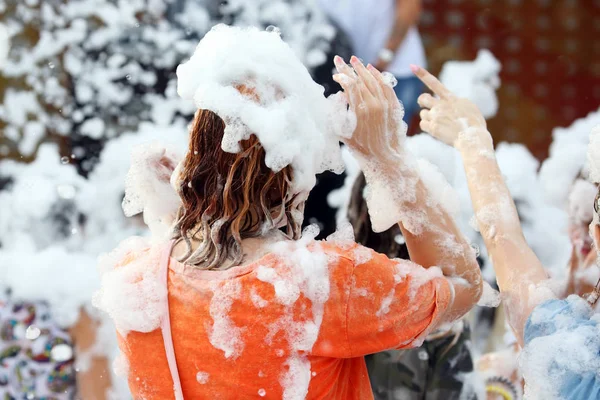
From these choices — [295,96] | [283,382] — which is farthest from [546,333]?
[295,96]

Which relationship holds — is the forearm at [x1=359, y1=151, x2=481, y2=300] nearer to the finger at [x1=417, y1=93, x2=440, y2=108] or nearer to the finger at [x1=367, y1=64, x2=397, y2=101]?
the finger at [x1=367, y1=64, x2=397, y2=101]

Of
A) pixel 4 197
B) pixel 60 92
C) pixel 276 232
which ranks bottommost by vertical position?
pixel 4 197

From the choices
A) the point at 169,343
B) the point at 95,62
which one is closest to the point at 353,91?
the point at 169,343

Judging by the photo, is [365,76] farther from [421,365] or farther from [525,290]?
[421,365]

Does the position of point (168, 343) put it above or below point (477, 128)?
below

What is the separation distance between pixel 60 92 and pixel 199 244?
6.61 feet

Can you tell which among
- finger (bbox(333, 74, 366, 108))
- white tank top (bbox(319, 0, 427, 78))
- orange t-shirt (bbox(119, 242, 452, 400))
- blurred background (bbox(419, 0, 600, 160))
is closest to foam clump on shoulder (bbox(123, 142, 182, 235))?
orange t-shirt (bbox(119, 242, 452, 400))

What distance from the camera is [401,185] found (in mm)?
1177

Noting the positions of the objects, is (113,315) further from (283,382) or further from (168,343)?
(283,382)

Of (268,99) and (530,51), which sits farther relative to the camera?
(530,51)

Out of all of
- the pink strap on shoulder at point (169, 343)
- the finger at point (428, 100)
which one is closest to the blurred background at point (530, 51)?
the finger at point (428, 100)

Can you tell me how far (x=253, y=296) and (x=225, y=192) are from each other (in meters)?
0.15

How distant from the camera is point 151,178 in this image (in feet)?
4.31

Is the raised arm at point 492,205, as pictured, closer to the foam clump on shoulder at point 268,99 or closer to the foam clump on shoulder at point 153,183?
the foam clump on shoulder at point 268,99
